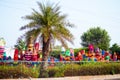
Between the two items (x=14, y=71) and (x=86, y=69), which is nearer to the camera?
(x=14, y=71)

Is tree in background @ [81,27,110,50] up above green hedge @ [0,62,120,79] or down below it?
above

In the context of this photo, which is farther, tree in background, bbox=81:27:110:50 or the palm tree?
tree in background, bbox=81:27:110:50

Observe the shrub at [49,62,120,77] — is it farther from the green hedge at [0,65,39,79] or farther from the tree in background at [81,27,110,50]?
the tree in background at [81,27,110,50]

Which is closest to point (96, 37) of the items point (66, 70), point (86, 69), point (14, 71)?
point (86, 69)

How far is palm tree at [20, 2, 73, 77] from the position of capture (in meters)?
21.6

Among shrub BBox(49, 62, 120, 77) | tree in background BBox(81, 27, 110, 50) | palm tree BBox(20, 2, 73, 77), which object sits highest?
tree in background BBox(81, 27, 110, 50)

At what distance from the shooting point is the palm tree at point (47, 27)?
21.6 m

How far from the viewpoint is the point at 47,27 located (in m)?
21.7

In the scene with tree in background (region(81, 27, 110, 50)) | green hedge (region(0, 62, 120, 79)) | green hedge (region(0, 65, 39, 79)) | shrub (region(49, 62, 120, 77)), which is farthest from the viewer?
tree in background (region(81, 27, 110, 50))

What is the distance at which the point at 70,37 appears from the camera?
74.1 feet

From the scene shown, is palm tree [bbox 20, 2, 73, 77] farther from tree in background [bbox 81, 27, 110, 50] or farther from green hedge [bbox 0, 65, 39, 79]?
tree in background [bbox 81, 27, 110, 50]

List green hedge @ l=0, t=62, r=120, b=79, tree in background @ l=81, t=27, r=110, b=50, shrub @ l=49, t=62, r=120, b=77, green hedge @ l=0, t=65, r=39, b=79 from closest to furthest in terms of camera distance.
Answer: green hedge @ l=0, t=65, r=39, b=79, green hedge @ l=0, t=62, r=120, b=79, shrub @ l=49, t=62, r=120, b=77, tree in background @ l=81, t=27, r=110, b=50

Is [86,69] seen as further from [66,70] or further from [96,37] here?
[96,37]

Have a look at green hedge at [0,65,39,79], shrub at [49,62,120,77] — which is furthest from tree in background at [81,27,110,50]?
green hedge at [0,65,39,79]
